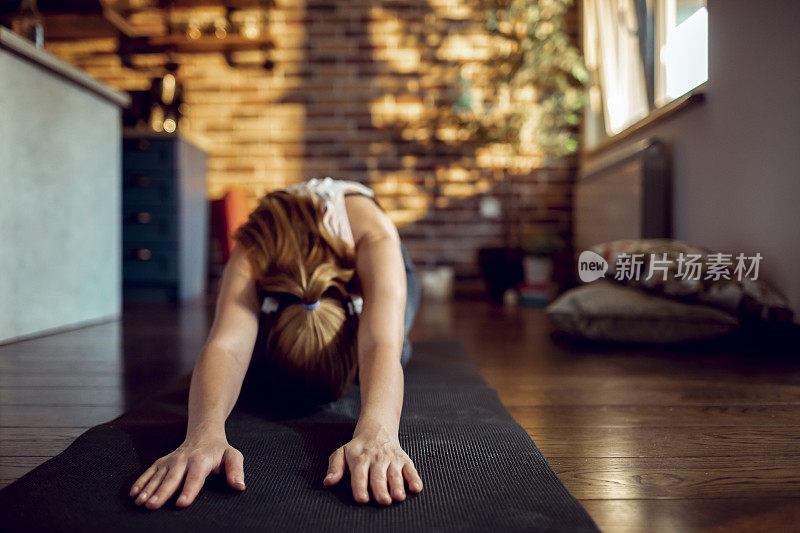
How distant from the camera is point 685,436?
94cm

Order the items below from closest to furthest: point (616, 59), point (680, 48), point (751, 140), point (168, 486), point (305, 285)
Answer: point (168, 486) → point (305, 285) → point (751, 140) → point (680, 48) → point (616, 59)

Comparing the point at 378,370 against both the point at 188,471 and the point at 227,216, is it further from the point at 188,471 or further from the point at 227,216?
the point at 227,216

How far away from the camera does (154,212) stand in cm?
311

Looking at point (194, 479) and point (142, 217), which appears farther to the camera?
point (142, 217)

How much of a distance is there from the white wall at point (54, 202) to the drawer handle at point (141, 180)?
1.97ft

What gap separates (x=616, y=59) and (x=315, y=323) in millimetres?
2994

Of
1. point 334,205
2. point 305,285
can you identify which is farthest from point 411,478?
point 334,205

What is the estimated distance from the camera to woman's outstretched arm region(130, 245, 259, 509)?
69 centimetres

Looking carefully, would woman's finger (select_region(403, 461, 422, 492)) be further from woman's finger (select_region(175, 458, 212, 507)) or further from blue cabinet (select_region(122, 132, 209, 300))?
blue cabinet (select_region(122, 132, 209, 300))

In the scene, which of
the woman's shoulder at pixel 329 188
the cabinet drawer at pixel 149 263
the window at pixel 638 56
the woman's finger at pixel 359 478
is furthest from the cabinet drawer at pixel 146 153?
the woman's finger at pixel 359 478

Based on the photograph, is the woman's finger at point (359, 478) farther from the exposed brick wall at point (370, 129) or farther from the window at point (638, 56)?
the exposed brick wall at point (370, 129)

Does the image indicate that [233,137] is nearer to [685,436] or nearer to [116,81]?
[116,81]

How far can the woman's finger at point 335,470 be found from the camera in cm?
71

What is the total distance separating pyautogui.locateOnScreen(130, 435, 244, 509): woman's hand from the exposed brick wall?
304 centimetres
